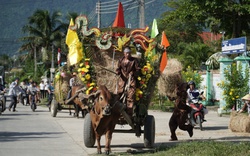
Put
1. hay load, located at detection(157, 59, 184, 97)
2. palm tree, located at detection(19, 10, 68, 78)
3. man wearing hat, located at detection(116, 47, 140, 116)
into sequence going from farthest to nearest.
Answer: palm tree, located at detection(19, 10, 68, 78) → hay load, located at detection(157, 59, 184, 97) → man wearing hat, located at detection(116, 47, 140, 116)

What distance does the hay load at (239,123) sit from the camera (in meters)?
16.3

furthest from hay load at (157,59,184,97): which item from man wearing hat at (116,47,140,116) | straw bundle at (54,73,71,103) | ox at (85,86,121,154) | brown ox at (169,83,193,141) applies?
ox at (85,86,121,154)

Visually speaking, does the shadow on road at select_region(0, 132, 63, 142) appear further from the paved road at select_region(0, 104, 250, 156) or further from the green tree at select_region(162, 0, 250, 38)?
the green tree at select_region(162, 0, 250, 38)

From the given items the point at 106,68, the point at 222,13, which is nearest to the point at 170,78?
the point at 222,13

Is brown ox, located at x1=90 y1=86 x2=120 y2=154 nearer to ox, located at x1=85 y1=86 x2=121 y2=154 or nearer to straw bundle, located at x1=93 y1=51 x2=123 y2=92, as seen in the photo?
ox, located at x1=85 y1=86 x2=121 y2=154

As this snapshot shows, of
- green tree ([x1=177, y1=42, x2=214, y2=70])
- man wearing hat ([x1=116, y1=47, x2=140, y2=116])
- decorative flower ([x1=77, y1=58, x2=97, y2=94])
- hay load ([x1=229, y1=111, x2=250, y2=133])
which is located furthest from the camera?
green tree ([x1=177, y1=42, x2=214, y2=70])

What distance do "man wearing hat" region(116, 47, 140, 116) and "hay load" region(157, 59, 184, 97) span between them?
58.5ft

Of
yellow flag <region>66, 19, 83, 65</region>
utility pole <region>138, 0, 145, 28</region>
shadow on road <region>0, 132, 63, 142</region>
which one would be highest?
utility pole <region>138, 0, 145, 28</region>

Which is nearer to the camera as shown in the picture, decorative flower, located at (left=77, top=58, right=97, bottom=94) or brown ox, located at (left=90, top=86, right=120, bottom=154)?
brown ox, located at (left=90, top=86, right=120, bottom=154)

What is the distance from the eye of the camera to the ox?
1106 centimetres

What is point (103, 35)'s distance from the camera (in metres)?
12.5

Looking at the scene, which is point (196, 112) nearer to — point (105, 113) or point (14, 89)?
point (105, 113)

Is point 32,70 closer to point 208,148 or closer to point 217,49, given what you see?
point 217,49

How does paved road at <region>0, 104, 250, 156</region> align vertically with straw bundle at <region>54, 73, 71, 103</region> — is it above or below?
below
